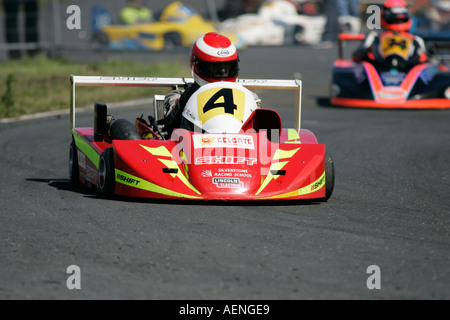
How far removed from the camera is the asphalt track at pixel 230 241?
14.4 feet

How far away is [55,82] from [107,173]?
11977 millimetres

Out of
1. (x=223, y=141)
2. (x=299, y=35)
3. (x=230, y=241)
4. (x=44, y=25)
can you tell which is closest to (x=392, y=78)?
(x=223, y=141)

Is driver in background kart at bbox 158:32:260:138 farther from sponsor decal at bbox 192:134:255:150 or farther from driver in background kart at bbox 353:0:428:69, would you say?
driver in background kart at bbox 353:0:428:69

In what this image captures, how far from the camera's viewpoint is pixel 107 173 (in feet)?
22.3

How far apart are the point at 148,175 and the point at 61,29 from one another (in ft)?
70.7

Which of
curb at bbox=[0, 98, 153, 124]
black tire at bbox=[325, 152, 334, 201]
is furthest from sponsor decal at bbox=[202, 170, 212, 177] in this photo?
curb at bbox=[0, 98, 153, 124]

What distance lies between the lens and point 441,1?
3978cm

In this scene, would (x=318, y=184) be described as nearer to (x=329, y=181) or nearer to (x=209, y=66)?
(x=329, y=181)

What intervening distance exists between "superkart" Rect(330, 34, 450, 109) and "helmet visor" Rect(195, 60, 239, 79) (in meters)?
7.85

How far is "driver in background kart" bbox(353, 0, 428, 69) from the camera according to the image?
1542cm

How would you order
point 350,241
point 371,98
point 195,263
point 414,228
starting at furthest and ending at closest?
point 371,98 < point 414,228 < point 350,241 < point 195,263

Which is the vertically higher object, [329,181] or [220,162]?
[220,162]

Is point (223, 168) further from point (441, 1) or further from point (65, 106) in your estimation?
point (441, 1)
